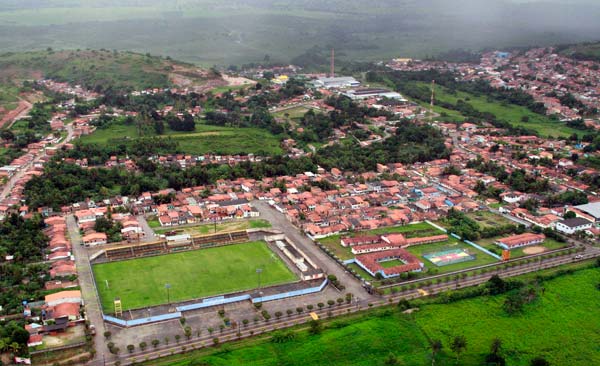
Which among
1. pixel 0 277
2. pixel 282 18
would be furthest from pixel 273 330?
pixel 282 18

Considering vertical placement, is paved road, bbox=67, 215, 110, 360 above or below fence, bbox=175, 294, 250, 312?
above

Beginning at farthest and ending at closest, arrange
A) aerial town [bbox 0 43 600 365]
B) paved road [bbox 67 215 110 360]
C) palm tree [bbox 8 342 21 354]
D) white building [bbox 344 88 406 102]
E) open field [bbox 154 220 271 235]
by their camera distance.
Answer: white building [bbox 344 88 406 102] → open field [bbox 154 220 271 235] → aerial town [bbox 0 43 600 365] → paved road [bbox 67 215 110 360] → palm tree [bbox 8 342 21 354]

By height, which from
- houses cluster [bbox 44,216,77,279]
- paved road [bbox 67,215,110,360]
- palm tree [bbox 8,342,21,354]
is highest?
palm tree [bbox 8,342,21,354]

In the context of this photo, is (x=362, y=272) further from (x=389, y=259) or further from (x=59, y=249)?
(x=59, y=249)

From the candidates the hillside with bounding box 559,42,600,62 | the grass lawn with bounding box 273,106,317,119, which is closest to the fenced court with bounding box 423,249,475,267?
the grass lawn with bounding box 273,106,317,119

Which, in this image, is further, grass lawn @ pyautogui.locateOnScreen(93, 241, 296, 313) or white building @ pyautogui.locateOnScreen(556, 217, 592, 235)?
white building @ pyautogui.locateOnScreen(556, 217, 592, 235)

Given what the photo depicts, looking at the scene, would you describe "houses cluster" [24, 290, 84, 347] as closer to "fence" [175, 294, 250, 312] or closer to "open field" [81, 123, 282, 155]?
"fence" [175, 294, 250, 312]

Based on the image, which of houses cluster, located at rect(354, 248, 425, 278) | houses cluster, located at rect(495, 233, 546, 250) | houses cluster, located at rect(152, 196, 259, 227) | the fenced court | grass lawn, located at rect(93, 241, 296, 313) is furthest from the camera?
houses cluster, located at rect(152, 196, 259, 227)
